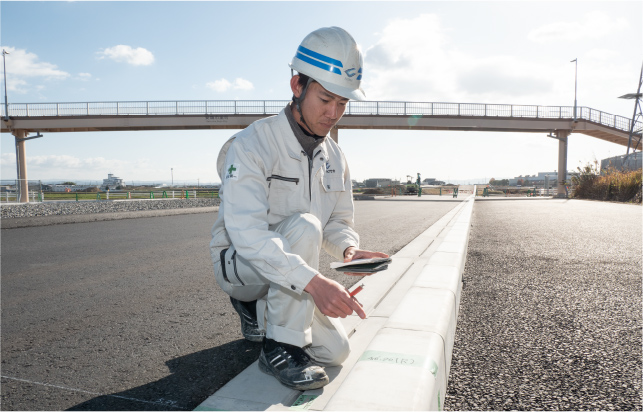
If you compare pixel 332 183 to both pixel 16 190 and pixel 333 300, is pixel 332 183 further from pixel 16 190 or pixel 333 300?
pixel 16 190

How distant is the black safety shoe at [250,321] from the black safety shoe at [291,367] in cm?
42

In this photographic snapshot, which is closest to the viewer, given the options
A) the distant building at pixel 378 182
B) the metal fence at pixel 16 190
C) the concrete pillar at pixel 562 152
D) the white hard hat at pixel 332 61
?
the white hard hat at pixel 332 61

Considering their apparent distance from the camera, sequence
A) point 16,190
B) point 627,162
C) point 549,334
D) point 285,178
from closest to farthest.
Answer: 1. point 285,178
2. point 549,334
3. point 16,190
4. point 627,162

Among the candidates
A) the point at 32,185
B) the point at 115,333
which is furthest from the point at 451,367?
the point at 32,185

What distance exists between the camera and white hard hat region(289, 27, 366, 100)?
229 cm

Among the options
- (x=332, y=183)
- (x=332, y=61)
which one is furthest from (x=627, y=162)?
(x=332, y=61)

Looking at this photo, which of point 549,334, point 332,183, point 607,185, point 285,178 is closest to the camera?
point 285,178

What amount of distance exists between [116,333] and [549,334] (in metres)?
2.77

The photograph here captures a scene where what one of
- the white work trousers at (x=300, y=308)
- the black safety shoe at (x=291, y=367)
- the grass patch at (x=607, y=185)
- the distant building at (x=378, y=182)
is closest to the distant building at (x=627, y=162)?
the grass patch at (x=607, y=185)

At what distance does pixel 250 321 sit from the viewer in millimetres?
2689

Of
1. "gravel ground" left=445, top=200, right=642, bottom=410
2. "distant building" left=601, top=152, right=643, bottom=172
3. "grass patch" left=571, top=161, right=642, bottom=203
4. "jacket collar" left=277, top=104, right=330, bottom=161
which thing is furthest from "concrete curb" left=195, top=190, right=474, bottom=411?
"distant building" left=601, top=152, right=643, bottom=172

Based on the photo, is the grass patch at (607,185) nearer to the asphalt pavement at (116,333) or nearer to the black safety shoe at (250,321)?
the asphalt pavement at (116,333)

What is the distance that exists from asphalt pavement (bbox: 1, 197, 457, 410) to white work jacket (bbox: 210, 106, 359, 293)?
0.61m

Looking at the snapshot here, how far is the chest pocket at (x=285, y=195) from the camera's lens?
7.92ft
